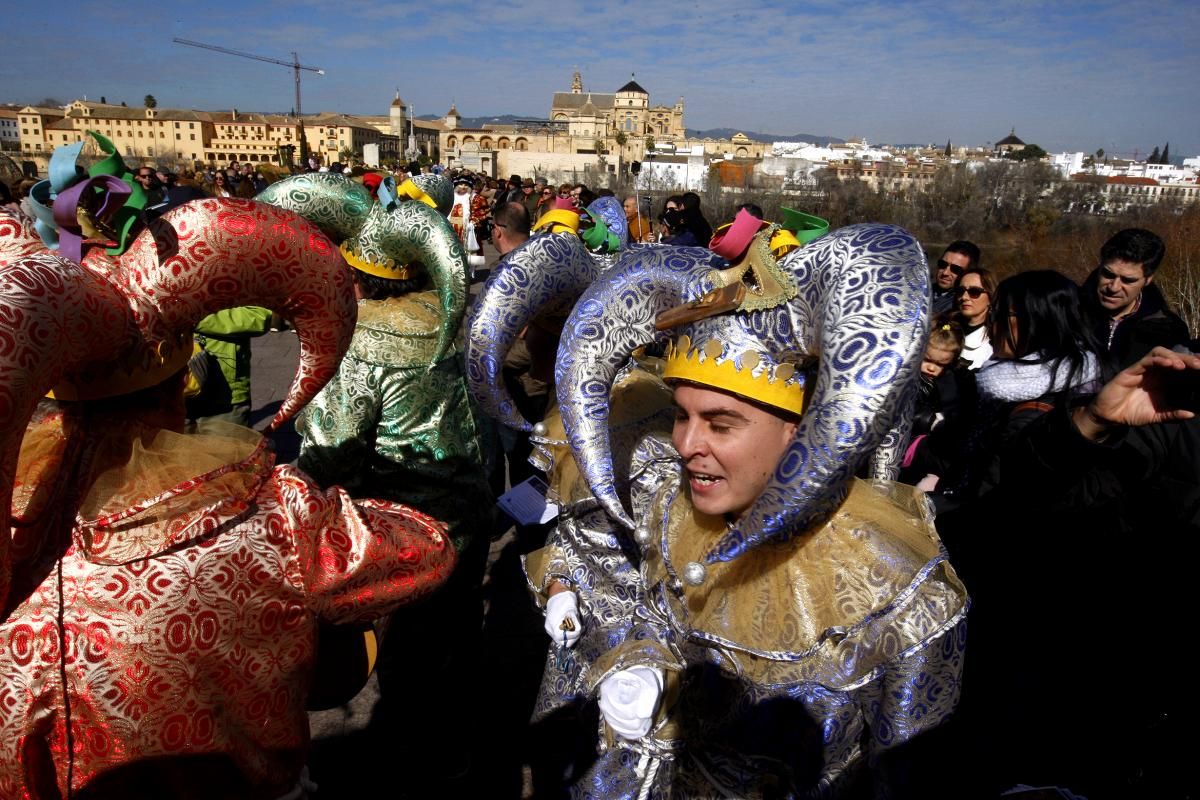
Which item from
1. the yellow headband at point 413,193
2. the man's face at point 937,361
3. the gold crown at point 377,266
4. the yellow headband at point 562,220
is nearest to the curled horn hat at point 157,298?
the gold crown at point 377,266

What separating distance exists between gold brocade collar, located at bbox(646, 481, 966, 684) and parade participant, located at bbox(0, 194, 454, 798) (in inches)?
31.2

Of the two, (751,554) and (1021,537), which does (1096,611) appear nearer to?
(1021,537)

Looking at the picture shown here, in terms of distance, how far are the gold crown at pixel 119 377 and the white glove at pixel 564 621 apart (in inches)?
47.7

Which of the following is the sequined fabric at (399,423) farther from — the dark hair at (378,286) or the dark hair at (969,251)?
the dark hair at (969,251)

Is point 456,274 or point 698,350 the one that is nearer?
point 698,350

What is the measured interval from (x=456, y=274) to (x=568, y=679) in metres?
1.69

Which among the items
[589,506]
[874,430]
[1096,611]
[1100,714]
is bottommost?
[1100,714]

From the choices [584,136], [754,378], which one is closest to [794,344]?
[754,378]

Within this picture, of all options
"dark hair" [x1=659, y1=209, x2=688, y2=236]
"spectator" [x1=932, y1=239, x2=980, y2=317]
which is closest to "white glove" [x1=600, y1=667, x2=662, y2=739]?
"spectator" [x1=932, y1=239, x2=980, y2=317]

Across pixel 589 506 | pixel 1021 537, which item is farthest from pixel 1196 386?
pixel 589 506

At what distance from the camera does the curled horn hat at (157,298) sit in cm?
117

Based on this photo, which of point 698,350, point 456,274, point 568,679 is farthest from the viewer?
point 456,274

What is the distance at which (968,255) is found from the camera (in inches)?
206

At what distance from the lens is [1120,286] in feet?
13.1
